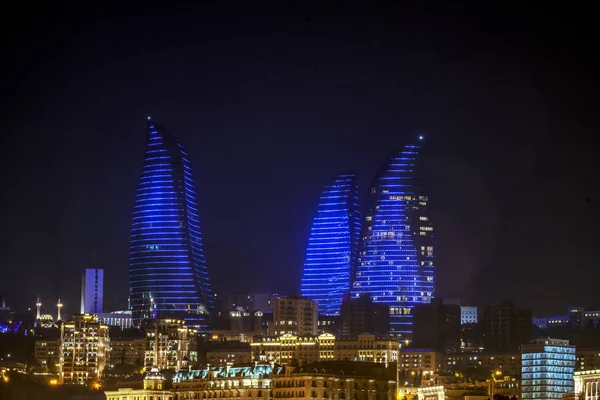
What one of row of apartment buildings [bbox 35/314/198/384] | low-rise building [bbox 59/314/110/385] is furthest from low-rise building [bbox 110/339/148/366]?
low-rise building [bbox 59/314/110/385]

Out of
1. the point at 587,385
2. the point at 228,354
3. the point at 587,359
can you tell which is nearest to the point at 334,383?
the point at 587,385

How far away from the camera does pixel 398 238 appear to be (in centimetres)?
19400

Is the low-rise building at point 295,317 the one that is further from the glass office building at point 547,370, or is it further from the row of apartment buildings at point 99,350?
the glass office building at point 547,370

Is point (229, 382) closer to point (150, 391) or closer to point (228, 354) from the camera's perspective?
point (150, 391)

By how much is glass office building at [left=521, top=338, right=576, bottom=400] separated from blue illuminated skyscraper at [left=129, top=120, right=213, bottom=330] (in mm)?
68427

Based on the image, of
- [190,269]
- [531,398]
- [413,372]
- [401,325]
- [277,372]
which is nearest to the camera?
[277,372]

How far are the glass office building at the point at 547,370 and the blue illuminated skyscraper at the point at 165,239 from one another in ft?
224

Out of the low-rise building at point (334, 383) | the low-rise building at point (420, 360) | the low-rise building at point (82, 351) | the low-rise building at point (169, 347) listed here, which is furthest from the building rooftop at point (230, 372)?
the low-rise building at point (420, 360)

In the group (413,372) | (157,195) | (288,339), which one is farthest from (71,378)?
(157,195)

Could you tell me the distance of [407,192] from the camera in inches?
7643

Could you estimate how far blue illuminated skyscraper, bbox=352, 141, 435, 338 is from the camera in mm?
192125

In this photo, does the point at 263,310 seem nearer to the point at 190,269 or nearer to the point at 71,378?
the point at 190,269

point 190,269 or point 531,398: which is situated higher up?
point 190,269

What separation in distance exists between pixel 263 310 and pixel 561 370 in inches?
2838
